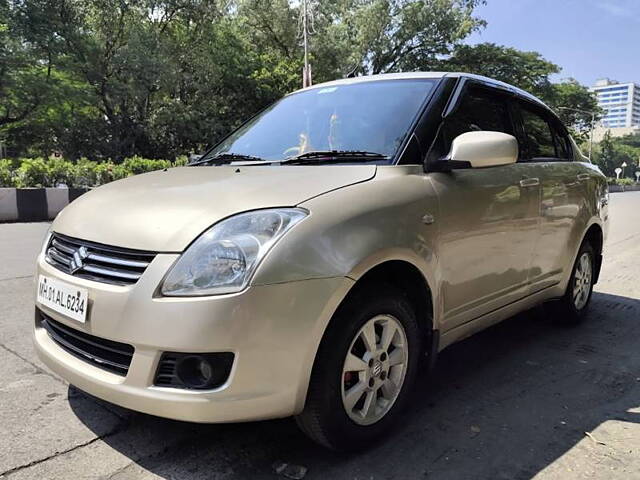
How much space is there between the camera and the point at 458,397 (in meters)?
2.92

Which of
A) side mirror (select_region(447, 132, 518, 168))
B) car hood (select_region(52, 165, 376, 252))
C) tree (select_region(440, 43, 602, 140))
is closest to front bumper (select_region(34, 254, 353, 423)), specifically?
car hood (select_region(52, 165, 376, 252))

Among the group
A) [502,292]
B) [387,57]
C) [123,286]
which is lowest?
[502,292]

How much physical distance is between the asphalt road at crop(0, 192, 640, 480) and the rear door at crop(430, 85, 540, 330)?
0.48 meters

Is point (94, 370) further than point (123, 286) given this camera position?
Yes

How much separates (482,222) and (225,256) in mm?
1527

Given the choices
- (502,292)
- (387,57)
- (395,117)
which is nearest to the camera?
(395,117)

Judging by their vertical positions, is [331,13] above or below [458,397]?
above

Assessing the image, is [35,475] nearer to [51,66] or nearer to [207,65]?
[51,66]

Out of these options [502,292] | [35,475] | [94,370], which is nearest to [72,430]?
[35,475]

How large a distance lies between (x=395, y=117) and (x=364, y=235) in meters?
0.90

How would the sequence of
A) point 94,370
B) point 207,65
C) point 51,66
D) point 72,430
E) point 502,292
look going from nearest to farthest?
point 94,370 < point 72,430 < point 502,292 < point 51,66 < point 207,65

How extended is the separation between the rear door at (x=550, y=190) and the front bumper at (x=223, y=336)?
2.02 meters

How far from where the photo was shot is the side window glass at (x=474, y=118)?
2.79m

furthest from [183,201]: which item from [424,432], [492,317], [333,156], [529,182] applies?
[529,182]
